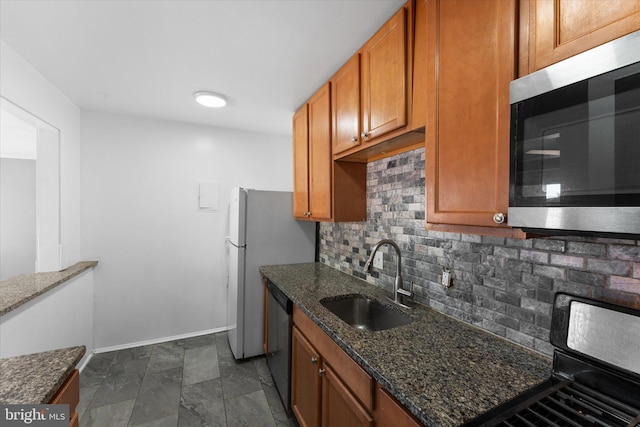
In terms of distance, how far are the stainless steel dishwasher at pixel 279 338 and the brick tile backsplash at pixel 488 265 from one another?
650 millimetres

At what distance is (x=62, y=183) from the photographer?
2301 mm

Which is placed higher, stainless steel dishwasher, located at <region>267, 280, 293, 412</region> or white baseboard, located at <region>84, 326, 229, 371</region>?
stainless steel dishwasher, located at <region>267, 280, 293, 412</region>

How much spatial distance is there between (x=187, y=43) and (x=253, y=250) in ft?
5.51

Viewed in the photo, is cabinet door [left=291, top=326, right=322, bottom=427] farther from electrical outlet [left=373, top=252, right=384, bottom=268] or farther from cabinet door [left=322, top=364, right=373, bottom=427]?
electrical outlet [left=373, top=252, right=384, bottom=268]

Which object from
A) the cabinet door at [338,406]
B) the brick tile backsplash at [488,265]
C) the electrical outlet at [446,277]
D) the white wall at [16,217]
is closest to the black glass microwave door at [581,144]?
the brick tile backsplash at [488,265]

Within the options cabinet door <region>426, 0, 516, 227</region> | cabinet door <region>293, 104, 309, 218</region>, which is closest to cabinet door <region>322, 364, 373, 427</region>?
cabinet door <region>426, 0, 516, 227</region>

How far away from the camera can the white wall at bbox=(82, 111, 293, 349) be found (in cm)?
272

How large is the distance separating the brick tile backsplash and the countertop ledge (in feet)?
7.00

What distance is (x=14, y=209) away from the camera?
4.00 meters

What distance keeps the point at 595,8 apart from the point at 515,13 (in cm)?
20

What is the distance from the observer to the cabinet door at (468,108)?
0.82 meters

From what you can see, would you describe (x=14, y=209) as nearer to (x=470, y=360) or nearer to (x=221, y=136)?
(x=221, y=136)

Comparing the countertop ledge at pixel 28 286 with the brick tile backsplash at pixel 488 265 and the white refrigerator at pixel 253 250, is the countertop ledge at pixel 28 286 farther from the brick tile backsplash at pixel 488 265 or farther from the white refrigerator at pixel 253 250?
the brick tile backsplash at pixel 488 265

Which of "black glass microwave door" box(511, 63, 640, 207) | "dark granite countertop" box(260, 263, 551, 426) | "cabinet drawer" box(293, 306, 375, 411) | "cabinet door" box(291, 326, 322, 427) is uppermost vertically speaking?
"black glass microwave door" box(511, 63, 640, 207)
